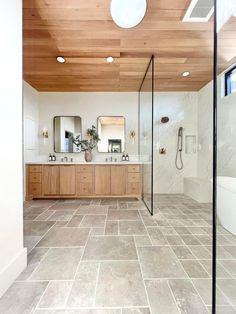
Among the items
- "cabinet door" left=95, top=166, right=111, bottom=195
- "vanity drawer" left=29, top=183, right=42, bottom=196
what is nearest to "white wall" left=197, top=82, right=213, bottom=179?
"cabinet door" left=95, top=166, right=111, bottom=195

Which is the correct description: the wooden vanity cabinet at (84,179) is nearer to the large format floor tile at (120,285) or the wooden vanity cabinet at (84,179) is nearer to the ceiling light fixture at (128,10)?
the large format floor tile at (120,285)

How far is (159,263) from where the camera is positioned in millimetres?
1839

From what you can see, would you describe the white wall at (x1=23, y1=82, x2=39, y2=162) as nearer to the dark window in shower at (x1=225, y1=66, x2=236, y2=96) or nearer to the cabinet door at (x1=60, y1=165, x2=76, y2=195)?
the cabinet door at (x1=60, y1=165, x2=76, y2=195)

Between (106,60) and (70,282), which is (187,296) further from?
(106,60)

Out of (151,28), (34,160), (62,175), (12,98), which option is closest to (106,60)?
(151,28)

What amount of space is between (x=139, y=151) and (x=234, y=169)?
2430 millimetres

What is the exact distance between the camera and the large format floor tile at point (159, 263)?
1.67 metres

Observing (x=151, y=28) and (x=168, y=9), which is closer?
(x=168, y=9)

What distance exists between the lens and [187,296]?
1413 mm

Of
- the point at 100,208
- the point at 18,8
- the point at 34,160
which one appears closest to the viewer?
the point at 18,8

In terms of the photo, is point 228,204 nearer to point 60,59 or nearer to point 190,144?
point 190,144

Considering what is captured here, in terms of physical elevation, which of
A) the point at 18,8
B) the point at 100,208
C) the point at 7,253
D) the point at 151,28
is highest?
the point at 151,28

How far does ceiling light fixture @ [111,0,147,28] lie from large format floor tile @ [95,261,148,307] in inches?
95.9

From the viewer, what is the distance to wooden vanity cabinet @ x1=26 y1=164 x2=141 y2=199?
4.34 m
